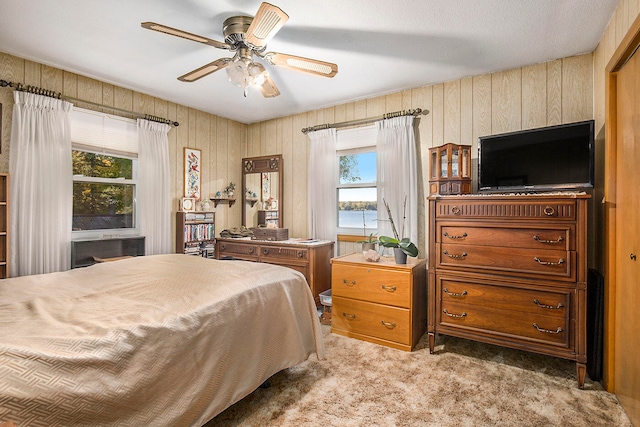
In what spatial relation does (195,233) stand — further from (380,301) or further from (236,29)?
(236,29)

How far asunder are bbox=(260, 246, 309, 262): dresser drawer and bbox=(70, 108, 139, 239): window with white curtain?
149 cm

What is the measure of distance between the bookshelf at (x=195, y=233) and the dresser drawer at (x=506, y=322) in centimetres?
296

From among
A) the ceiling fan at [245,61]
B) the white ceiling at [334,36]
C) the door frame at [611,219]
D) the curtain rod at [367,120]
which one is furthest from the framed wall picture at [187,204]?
the door frame at [611,219]

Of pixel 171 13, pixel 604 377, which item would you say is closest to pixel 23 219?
pixel 171 13

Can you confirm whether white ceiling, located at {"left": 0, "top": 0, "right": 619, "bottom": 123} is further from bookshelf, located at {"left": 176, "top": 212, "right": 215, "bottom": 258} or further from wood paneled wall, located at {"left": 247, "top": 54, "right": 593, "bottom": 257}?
bookshelf, located at {"left": 176, "top": 212, "right": 215, "bottom": 258}

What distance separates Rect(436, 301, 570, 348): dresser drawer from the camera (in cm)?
223

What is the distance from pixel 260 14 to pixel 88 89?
252cm

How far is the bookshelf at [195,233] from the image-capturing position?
3.96m

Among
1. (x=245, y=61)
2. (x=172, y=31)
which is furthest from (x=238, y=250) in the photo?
(x=172, y=31)

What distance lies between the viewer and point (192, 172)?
4.20m

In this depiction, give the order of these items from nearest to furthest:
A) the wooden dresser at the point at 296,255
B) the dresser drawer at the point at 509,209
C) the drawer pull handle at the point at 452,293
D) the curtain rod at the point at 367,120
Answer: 1. the dresser drawer at the point at 509,209
2. the drawer pull handle at the point at 452,293
3. the curtain rod at the point at 367,120
4. the wooden dresser at the point at 296,255

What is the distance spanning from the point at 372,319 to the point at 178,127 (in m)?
3.23

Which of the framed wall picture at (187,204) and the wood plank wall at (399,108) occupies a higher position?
the wood plank wall at (399,108)

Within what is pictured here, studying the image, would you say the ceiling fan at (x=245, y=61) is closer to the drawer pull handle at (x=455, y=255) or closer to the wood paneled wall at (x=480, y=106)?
the wood paneled wall at (x=480, y=106)
